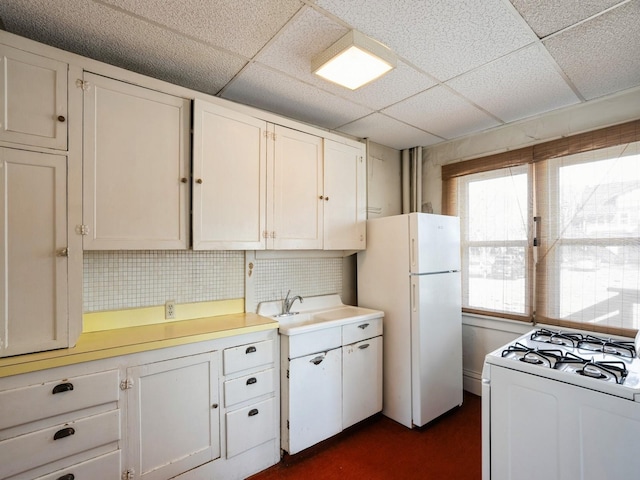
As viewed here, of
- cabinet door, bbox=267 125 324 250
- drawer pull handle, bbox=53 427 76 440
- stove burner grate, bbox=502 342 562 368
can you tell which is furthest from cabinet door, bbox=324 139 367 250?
drawer pull handle, bbox=53 427 76 440

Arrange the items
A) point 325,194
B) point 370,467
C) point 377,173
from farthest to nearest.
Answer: point 377,173 → point 325,194 → point 370,467

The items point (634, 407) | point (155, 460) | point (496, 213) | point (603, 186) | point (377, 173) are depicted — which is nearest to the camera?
point (634, 407)

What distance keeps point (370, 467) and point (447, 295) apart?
1467 mm

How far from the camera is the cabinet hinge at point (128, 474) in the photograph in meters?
1.68

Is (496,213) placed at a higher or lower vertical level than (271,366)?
higher

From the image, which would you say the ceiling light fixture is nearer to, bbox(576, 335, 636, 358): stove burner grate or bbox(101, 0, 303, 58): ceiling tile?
bbox(101, 0, 303, 58): ceiling tile

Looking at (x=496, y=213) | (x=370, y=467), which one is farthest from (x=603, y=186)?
(x=370, y=467)

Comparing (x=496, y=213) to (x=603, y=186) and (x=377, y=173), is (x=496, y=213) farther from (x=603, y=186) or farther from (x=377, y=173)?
(x=377, y=173)

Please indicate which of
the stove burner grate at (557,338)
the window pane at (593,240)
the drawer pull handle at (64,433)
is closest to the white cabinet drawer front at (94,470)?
the drawer pull handle at (64,433)

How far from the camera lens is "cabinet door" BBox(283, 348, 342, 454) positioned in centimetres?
223

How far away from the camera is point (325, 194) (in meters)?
2.74

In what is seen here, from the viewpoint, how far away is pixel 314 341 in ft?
7.68

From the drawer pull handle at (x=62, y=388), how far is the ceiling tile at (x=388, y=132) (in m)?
2.69

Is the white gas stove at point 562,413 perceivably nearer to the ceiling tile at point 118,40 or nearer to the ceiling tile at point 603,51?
the ceiling tile at point 603,51
